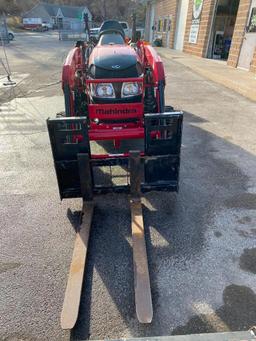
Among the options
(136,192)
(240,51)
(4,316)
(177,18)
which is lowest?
(4,316)

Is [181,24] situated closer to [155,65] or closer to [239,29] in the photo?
[239,29]

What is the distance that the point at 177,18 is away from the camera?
20656 mm

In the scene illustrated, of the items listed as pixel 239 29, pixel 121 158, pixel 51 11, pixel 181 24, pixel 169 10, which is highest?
pixel 51 11

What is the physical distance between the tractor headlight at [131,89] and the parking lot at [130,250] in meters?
1.50

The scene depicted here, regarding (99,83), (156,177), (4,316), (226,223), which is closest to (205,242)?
(226,223)

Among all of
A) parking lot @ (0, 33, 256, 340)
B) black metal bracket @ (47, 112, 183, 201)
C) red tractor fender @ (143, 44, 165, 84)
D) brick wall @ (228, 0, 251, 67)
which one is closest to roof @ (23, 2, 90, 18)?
brick wall @ (228, 0, 251, 67)

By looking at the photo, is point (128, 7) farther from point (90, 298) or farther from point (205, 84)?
point (90, 298)

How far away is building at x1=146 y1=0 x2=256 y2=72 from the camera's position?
1135cm

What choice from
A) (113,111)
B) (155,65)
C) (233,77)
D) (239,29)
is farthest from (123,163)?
(239,29)

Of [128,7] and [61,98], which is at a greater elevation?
[128,7]

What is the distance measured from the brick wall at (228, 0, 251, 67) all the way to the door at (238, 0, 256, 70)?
273 mm

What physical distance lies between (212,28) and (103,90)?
557 inches

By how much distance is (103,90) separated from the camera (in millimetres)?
4031

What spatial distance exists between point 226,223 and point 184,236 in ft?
2.04
